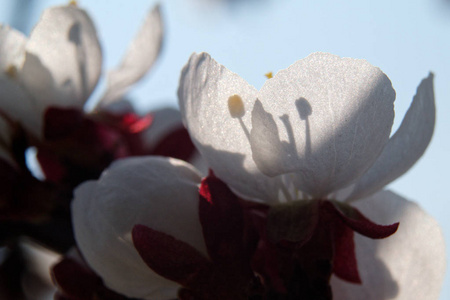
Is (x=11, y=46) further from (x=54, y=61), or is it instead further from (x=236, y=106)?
(x=236, y=106)

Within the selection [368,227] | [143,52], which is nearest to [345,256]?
[368,227]

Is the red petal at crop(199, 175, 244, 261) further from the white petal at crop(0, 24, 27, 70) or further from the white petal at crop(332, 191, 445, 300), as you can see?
the white petal at crop(0, 24, 27, 70)

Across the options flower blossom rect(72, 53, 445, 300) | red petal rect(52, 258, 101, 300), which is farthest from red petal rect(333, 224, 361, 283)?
red petal rect(52, 258, 101, 300)

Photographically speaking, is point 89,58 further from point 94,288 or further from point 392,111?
point 392,111

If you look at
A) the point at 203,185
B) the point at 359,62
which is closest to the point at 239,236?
the point at 203,185

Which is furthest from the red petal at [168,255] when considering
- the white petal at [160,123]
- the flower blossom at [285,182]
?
the white petal at [160,123]

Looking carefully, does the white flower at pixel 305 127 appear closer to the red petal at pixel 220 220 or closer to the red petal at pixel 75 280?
the red petal at pixel 220 220
